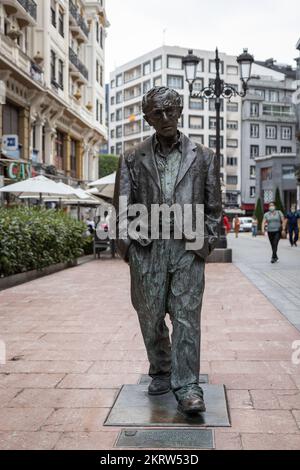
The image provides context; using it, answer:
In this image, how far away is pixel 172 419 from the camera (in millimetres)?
3498

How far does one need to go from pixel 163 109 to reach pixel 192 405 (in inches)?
69.9

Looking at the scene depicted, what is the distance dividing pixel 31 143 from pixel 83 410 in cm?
2438

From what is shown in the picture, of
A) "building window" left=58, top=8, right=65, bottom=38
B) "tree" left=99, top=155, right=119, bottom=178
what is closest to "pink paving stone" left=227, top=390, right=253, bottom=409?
"building window" left=58, top=8, right=65, bottom=38

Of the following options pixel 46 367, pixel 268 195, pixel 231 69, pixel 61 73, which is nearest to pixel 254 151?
pixel 231 69

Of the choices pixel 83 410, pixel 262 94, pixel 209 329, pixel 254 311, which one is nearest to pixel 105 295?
pixel 254 311

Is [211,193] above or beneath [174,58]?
beneath

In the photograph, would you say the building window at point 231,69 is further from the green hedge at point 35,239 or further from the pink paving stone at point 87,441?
the pink paving stone at point 87,441

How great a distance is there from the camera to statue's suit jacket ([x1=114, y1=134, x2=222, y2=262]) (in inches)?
145

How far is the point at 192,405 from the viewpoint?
3441 mm

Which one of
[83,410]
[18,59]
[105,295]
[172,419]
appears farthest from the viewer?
[18,59]

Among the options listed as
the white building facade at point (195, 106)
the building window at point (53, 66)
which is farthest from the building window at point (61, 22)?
the white building facade at point (195, 106)

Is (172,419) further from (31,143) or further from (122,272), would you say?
(31,143)

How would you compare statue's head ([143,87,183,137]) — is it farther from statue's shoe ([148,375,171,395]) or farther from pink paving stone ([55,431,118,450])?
pink paving stone ([55,431,118,450])

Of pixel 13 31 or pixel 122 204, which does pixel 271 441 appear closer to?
pixel 122 204
